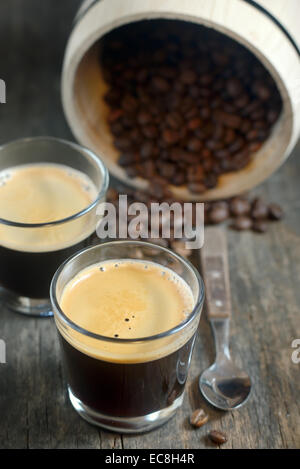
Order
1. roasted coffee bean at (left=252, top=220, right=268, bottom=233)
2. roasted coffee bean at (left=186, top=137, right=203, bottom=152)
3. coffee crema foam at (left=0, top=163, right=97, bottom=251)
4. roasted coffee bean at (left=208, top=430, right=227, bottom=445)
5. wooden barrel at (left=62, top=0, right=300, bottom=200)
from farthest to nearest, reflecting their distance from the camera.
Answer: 1. roasted coffee bean at (left=186, top=137, right=203, bottom=152)
2. roasted coffee bean at (left=252, top=220, right=268, bottom=233)
3. wooden barrel at (left=62, top=0, right=300, bottom=200)
4. coffee crema foam at (left=0, top=163, right=97, bottom=251)
5. roasted coffee bean at (left=208, top=430, right=227, bottom=445)

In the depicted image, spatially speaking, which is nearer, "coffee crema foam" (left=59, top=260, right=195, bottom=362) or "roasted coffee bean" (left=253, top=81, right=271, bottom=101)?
"coffee crema foam" (left=59, top=260, right=195, bottom=362)

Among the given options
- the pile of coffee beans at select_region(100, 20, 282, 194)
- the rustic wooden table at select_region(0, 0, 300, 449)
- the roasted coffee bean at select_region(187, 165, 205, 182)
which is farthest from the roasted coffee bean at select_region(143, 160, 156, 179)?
the rustic wooden table at select_region(0, 0, 300, 449)

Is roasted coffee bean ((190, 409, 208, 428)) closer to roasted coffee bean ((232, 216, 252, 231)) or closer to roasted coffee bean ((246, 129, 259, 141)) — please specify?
roasted coffee bean ((232, 216, 252, 231))

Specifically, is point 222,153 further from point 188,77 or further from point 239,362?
point 239,362

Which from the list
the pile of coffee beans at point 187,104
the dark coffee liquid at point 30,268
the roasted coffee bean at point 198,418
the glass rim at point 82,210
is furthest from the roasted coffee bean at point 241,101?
the roasted coffee bean at point 198,418

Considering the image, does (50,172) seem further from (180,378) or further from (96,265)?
(180,378)

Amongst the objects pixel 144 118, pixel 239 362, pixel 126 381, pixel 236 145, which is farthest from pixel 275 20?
pixel 126 381

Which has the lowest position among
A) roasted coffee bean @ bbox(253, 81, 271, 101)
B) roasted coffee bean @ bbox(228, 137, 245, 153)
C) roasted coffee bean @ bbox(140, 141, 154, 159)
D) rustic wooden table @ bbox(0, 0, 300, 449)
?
rustic wooden table @ bbox(0, 0, 300, 449)
